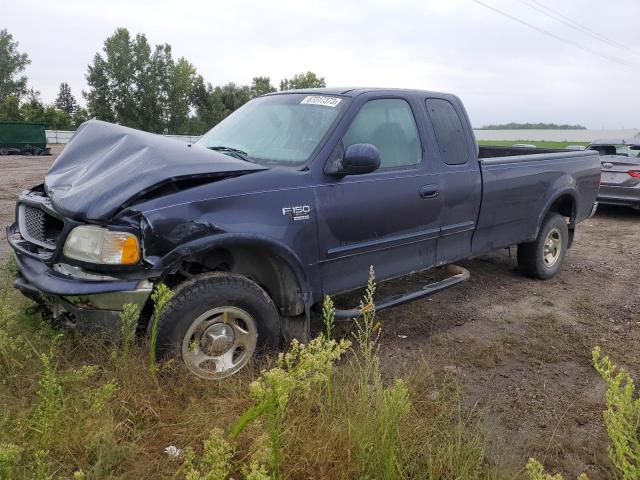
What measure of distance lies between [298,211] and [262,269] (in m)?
0.46

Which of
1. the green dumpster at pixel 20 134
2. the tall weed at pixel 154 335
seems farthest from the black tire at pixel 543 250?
the green dumpster at pixel 20 134

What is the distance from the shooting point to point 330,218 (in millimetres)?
3684

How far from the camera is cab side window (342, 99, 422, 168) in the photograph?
4047 millimetres

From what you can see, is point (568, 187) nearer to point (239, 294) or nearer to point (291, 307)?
point (291, 307)

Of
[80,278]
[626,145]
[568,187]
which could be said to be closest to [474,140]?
[568,187]

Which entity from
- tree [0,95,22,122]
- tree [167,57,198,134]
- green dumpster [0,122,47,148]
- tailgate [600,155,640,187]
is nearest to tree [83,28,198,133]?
tree [167,57,198,134]

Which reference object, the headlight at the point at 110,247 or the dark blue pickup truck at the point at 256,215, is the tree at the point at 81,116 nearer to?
the dark blue pickup truck at the point at 256,215

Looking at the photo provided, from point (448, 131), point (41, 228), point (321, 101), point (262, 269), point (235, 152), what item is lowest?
point (262, 269)

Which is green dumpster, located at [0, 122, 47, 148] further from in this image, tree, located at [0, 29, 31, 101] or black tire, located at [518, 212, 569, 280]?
tree, located at [0, 29, 31, 101]

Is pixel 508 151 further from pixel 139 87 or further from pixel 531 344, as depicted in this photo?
pixel 139 87

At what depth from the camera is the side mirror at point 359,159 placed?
11.8 feet

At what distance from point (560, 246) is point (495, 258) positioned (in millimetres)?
951

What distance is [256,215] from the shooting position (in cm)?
332

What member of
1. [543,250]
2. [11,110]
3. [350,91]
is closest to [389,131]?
[350,91]
